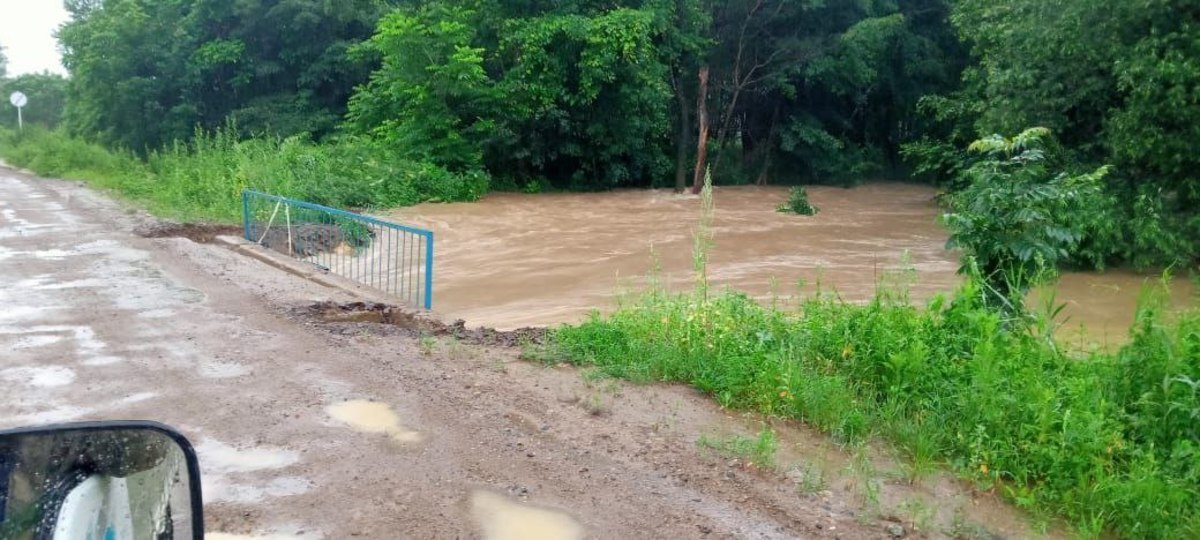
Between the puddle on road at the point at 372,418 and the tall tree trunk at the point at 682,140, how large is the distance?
23.6 m

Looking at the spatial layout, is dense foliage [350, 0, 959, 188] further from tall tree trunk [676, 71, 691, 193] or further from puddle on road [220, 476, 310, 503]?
puddle on road [220, 476, 310, 503]

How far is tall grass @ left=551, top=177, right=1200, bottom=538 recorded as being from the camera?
17.4 feet

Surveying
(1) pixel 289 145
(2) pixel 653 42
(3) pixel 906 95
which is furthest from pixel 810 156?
(1) pixel 289 145

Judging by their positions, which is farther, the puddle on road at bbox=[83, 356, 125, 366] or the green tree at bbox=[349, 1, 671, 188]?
the green tree at bbox=[349, 1, 671, 188]

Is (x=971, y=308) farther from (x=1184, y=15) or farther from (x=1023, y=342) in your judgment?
(x=1184, y=15)

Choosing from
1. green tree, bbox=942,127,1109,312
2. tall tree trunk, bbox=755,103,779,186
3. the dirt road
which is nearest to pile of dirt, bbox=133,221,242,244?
the dirt road

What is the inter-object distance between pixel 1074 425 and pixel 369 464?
166 inches

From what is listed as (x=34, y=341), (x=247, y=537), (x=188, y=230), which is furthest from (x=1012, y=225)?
(x=188, y=230)

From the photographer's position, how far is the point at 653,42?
27.6 metres

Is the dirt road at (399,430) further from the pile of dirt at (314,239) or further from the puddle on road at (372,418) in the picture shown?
the pile of dirt at (314,239)

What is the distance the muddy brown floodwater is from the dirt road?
2.68 metres

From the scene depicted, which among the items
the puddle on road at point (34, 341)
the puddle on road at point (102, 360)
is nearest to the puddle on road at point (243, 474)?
the puddle on road at point (102, 360)

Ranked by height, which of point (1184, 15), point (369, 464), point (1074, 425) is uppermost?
point (1184, 15)

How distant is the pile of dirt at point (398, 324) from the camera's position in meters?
8.57
